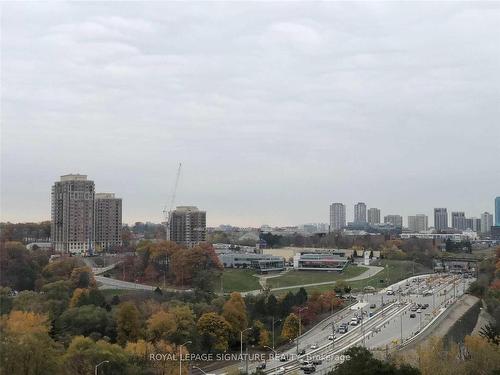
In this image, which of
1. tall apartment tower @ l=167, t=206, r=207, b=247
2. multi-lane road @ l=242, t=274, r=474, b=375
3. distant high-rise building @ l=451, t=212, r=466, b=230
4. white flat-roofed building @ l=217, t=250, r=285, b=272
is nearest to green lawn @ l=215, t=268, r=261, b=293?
white flat-roofed building @ l=217, t=250, r=285, b=272

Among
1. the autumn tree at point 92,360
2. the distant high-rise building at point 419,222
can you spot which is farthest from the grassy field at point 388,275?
the distant high-rise building at point 419,222

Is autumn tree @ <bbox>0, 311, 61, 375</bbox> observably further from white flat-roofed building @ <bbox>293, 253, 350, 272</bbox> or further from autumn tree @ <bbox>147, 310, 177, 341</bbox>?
white flat-roofed building @ <bbox>293, 253, 350, 272</bbox>

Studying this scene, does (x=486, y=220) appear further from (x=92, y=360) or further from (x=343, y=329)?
(x=92, y=360)

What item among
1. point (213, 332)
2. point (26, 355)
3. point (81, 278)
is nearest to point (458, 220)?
point (81, 278)

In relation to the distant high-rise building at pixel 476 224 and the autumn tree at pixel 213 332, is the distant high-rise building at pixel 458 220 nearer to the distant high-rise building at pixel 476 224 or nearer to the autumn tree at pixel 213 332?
the distant high-rise building at pixel 476 224

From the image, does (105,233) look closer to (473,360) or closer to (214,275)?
(214,275)
